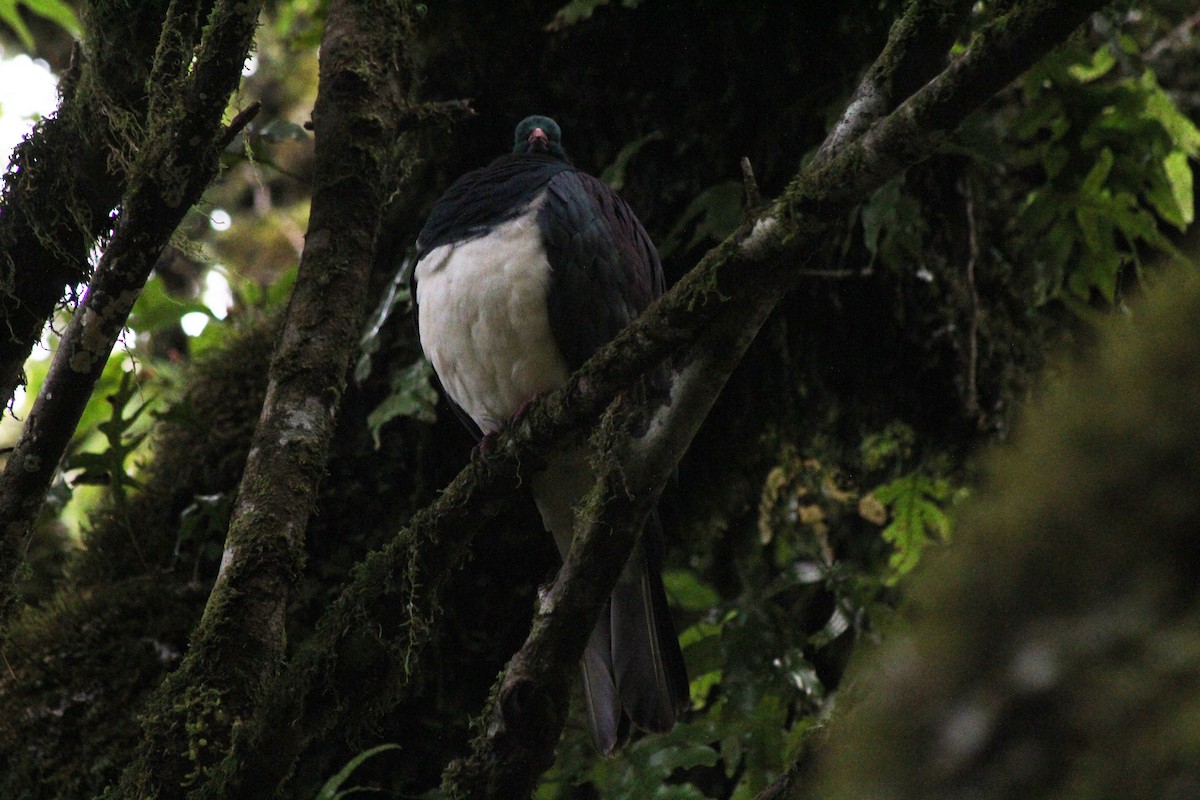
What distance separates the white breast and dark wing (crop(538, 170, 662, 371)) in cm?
4

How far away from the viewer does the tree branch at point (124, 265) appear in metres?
2.29

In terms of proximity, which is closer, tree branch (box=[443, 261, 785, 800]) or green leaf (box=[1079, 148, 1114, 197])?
tree branch (box=[443, 261, 785, 800])

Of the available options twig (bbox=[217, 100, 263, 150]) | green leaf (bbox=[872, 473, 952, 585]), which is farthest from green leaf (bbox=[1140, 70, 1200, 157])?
twig (bbox=[217, 100, 263, 150])

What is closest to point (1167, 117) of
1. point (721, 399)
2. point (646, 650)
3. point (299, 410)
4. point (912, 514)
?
point (912, 514)

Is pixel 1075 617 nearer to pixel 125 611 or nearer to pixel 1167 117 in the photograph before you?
pixel 125 611

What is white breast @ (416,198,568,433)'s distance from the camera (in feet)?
10.5

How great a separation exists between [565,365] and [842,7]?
1.61 metres

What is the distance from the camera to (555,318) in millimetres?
3201

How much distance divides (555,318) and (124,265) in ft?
3.88

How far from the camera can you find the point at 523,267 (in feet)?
10.5

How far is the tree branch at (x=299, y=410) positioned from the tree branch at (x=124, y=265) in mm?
115

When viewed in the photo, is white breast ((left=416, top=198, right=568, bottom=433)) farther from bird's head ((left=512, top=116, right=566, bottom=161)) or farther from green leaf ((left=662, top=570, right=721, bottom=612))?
green leaf ((left=662, top=570, right=721, bottom=612))

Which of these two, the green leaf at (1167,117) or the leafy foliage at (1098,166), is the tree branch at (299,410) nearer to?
the leafy foliage at (1098,166)

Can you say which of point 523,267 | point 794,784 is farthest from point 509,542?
point 794,784
